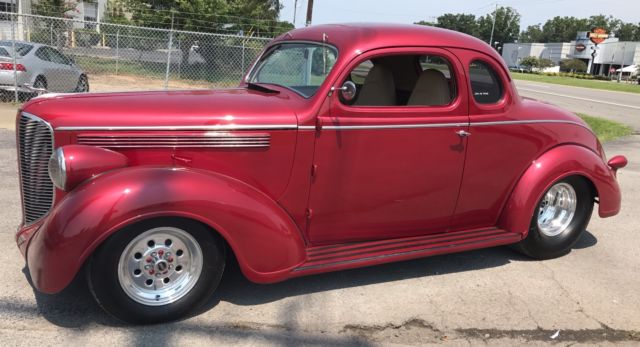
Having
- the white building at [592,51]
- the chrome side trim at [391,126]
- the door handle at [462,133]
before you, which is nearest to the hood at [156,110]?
the chrome side trim at [391,126]

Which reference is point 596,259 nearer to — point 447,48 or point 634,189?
point 447,48

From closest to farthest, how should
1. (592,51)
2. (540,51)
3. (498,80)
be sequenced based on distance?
(498,80), (592,51), (540,51)

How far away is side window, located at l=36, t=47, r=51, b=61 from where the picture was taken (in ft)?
40.3

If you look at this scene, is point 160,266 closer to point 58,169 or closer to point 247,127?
point 58,169

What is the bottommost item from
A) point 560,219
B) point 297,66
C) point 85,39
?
point 560,219

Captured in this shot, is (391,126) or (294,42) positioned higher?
(294,42)

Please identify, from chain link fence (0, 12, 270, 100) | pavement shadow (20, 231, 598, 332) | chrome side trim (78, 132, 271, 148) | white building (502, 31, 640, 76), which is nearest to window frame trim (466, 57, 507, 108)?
pavement shadow (20, 231, 598, 332)

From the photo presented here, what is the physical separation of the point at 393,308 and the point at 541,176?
169 centimetres

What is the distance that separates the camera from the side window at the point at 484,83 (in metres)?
4.06

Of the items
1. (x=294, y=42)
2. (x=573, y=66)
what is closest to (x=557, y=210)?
(x=294, y=42)

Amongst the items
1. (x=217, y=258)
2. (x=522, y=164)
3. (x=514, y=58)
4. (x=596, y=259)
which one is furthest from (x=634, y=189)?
(x=514, y=58)

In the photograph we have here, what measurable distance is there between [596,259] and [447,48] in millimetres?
2411

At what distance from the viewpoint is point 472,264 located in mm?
4523

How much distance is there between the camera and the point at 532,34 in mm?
155375
